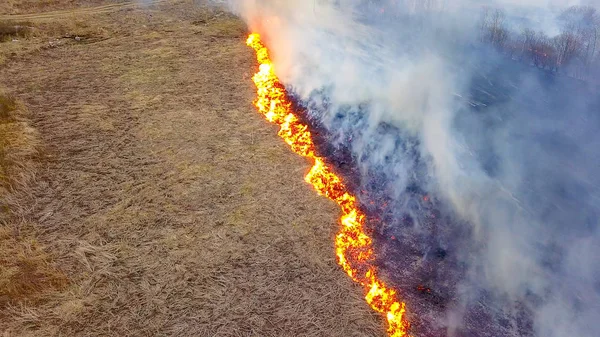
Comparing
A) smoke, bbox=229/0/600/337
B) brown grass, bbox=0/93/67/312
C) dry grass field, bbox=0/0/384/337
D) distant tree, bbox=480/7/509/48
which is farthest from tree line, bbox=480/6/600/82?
brown grass, bbox=0/93/67/312

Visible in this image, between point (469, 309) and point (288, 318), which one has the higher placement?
point (469, 309)

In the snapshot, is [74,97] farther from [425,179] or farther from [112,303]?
[425,179]

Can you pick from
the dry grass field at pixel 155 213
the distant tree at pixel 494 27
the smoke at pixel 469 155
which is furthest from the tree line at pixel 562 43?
the dry grass field at pixel 155 213

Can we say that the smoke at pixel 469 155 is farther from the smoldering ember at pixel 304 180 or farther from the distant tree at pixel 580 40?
the distant tree at pixel 580 40

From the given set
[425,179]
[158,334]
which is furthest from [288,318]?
[425,179]

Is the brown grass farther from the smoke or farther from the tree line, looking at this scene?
the tree line

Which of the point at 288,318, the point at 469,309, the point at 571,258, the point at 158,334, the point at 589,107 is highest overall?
the point at 589,107

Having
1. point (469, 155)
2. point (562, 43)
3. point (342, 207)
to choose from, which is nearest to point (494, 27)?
point (562, 43)
